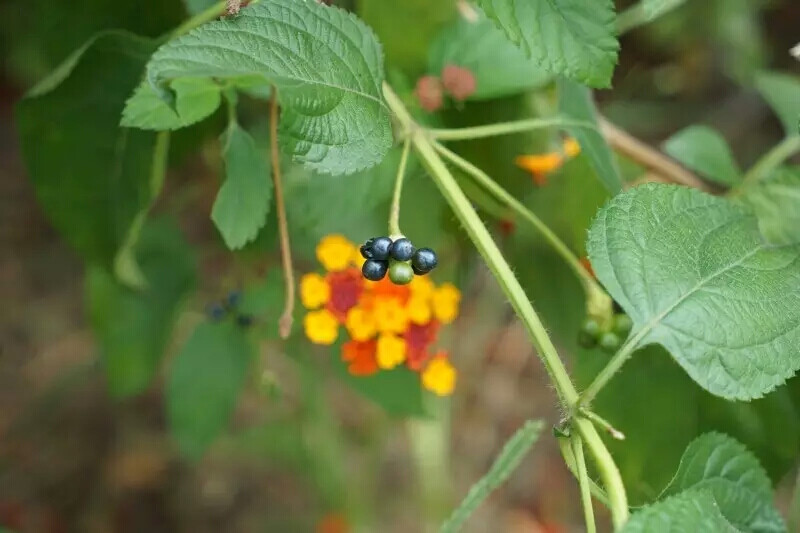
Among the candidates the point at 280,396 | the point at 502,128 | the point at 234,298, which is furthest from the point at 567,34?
the point at 280,396

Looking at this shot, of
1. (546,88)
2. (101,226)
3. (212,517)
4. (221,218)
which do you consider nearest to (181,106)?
(221,218)

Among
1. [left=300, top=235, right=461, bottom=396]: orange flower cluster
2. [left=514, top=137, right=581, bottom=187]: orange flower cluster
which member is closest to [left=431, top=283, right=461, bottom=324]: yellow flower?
[left=300, top=235, right=461, bottom=396]: orange flower cluster

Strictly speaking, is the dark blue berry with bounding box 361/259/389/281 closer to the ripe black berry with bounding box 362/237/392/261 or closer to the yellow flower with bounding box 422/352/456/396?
the ripe black berry with bounding box 362/237/392/261

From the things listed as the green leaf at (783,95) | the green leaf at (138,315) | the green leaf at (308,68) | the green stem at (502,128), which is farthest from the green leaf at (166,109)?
the green leaf at (783,95)

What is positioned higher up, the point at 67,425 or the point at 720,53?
the point at 720,53

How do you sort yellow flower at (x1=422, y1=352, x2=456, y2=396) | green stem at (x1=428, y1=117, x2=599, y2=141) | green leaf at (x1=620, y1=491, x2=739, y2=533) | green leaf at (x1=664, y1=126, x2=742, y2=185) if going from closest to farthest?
green leaf at (x1=620, y1=491, x2=739, y2=533), green stem at (x1=428, y1=117, x2=599, y2=141), yellow flower at (x1=422, y1=352, x2=456, y2=396), green leaf at (x1=664, y1=126, x2=742, y2=185)

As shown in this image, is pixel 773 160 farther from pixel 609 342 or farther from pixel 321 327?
pixel 321 327

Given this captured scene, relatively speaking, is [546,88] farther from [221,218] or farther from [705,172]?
[221,218]
